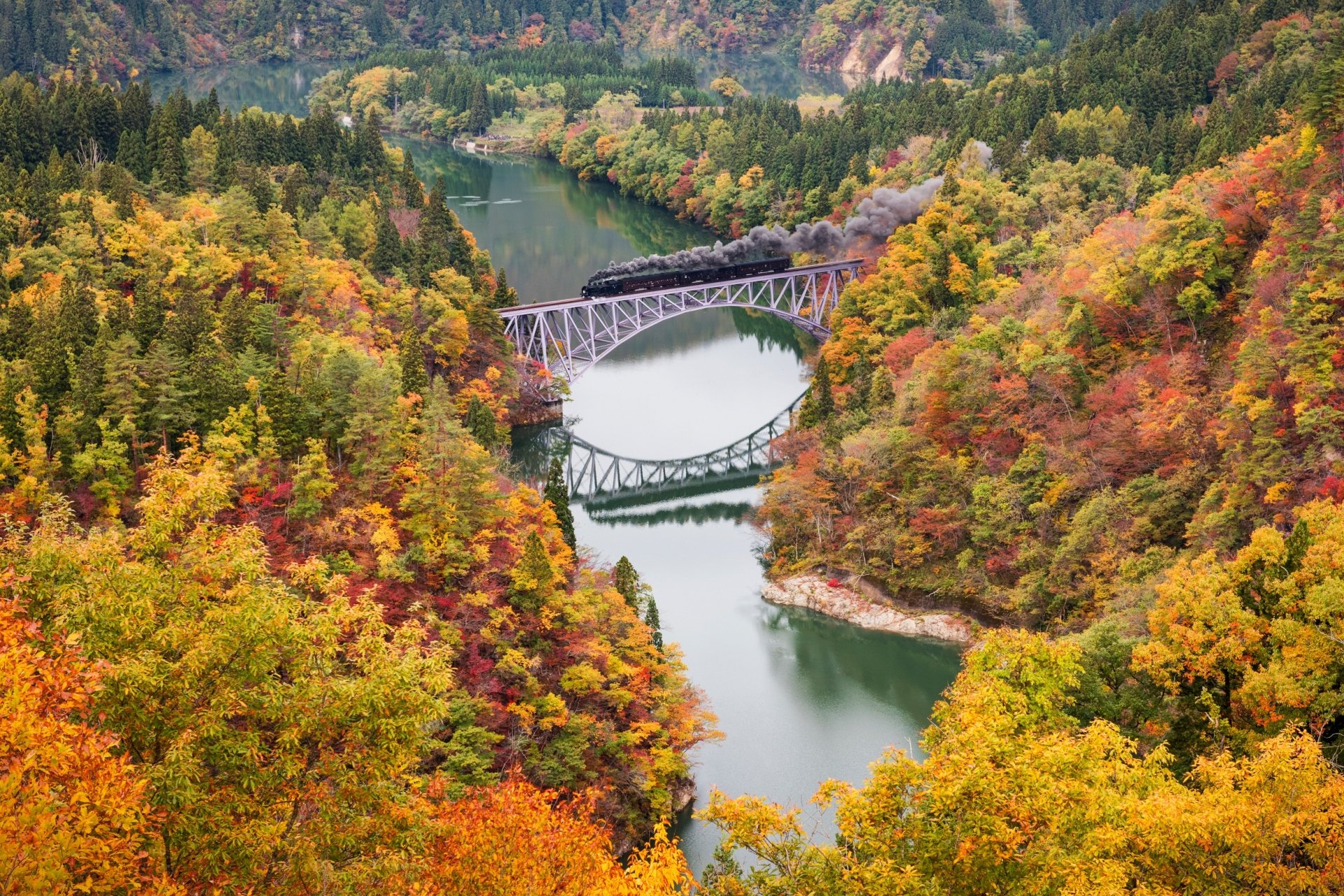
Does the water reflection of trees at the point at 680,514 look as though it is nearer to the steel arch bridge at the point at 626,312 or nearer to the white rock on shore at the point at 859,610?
the white rock on shore at the point at 859,610

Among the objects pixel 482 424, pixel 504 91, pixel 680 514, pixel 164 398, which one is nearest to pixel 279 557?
pixel 164 398

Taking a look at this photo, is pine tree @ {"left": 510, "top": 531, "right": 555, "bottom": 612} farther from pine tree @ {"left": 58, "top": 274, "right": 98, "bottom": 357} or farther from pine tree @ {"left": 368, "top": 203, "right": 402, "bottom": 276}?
pine tree @ {"left": 368, "top": 203, "right": 402, "bottom": 276}

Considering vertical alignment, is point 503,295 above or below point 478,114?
above

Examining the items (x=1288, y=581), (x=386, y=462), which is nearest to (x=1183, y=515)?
(x=1288, y=581)

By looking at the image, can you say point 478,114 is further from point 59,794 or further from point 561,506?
point 59,794

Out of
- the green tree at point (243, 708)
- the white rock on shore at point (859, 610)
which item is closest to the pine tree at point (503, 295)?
the white rock on shore at point (859, 610)
